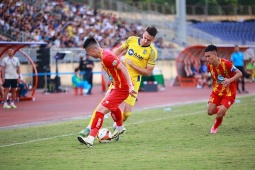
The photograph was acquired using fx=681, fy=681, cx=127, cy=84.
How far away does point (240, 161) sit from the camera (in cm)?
1047

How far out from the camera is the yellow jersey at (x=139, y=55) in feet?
46.8

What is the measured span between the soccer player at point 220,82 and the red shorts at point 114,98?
8.33 feet

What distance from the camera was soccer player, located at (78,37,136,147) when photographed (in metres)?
12.3

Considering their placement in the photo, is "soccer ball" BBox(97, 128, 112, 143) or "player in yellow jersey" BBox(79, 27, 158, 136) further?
"player in yellow jersey" BBox(79, 27, 158, 136)

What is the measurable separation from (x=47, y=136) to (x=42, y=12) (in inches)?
995

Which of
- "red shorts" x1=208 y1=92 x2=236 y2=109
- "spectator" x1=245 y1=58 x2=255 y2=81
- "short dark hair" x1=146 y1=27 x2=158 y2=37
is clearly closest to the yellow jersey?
"short dark hair" x1=146 y1=27 x2=158 y2=37

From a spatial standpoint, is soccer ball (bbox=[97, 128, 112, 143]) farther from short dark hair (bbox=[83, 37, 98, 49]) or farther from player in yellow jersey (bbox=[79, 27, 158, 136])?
short dark hair (bbox=[83, 37, 98, 49])

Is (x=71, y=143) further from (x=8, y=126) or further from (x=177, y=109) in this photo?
(x=177, y=109)

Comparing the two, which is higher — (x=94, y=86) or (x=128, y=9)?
(x=128, y=9)

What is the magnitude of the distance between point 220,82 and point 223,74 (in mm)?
186

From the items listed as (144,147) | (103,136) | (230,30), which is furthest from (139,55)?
(230,30)

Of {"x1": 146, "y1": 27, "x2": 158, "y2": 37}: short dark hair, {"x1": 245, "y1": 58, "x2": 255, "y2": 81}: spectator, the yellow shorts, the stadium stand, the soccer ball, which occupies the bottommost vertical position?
{"x1": 245, "y1": 58, "x2": 255, "y2": 81}: spectator

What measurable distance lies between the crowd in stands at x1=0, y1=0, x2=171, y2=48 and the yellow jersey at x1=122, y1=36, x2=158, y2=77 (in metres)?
21.3

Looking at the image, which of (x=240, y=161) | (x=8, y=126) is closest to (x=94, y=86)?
(x=8, y=126)
